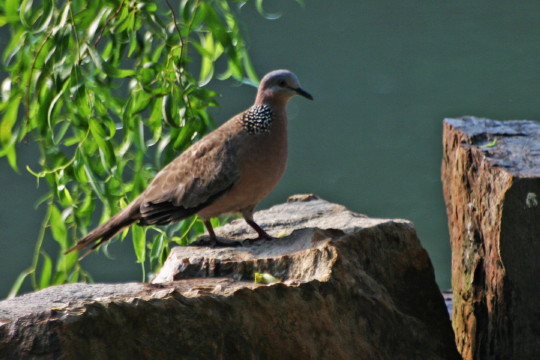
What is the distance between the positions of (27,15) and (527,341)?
2.10 m

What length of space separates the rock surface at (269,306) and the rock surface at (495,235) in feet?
0.54

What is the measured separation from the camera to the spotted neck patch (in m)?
3.06

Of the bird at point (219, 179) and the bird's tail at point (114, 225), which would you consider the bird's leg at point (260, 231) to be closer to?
the bird at point (219, 179)

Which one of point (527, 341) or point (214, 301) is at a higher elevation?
point (214, 301)

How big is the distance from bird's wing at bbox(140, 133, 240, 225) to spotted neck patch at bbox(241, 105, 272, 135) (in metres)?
0.11

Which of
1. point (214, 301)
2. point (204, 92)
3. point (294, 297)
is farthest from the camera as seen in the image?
point (204, 92)

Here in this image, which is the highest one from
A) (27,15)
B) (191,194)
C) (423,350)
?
(27,15)

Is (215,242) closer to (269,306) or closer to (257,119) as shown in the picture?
(257,119)

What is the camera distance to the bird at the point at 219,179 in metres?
3.00

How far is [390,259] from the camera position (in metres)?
2.91

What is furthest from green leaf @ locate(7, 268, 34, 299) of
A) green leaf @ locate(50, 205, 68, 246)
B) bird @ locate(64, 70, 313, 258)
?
bird @ locate(64, 70, 313, 258)

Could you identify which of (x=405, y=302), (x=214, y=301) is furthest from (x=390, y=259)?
(x=214, y=301)

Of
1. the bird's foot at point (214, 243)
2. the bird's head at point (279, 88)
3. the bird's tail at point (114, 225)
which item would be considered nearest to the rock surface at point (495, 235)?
the bird's head at point (279, 88)

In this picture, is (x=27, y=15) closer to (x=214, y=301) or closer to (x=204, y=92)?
(x=204, y=92)
